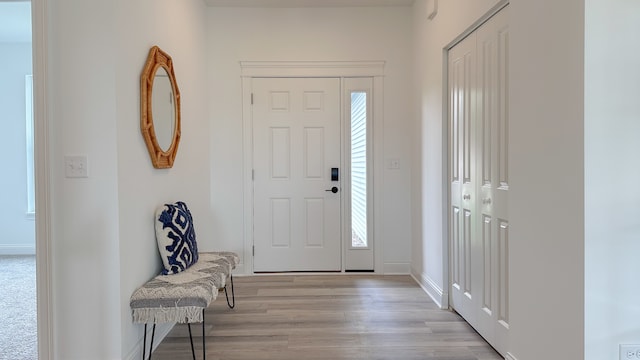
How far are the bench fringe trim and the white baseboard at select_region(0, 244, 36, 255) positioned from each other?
4.04m

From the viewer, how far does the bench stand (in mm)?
2252

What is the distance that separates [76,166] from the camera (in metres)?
2.16

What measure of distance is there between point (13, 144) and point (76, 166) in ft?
13.4

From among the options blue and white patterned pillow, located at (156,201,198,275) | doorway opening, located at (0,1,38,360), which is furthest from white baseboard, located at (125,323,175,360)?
doorway opening, located at (0,1,38,360)

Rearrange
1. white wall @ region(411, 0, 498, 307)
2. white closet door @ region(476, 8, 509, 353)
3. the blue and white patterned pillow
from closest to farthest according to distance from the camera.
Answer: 1. white closet door @ region(476, 8, 509, 353)
2. the blue and white patterned pillow
3. white wall @ region(411, 0, 498, 307)

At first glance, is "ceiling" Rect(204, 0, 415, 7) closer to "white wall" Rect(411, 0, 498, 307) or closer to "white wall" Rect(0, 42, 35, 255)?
"white wall" Rect(411, 0, 498, 307)

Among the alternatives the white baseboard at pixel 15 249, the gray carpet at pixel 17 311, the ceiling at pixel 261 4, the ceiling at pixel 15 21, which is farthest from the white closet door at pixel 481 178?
the white baseboard at pixel 15 249

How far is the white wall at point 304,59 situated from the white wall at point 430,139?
0.67 feet

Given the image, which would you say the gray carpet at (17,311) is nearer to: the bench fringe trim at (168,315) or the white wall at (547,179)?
the bench fringe trim at (168,315)

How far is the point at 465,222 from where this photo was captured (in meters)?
2.94

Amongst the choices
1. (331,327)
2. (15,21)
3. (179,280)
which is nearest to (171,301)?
(179,280)
